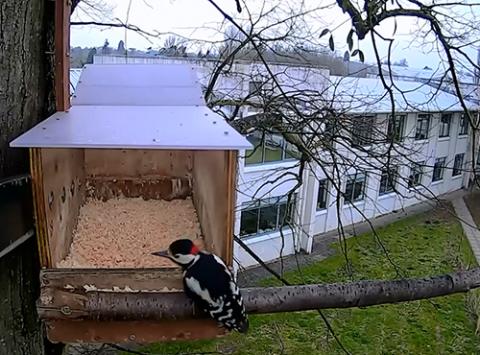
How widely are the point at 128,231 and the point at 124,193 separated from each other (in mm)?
461

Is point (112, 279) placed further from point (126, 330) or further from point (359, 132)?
point (359, 132)

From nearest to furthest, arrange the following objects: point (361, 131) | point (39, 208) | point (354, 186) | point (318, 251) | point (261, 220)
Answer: point (39, 208) < point (361, 131) < point (354, 186) < point (261, 220) < point (318, 251)

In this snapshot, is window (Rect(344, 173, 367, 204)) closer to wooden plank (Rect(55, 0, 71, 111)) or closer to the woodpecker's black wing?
the woodpecker's black wing

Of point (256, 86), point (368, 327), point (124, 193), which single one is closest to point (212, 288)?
point (124, 193)

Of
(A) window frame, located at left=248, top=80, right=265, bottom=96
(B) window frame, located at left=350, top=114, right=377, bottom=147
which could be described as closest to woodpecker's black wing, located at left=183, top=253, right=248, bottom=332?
(B) window frame, located at left=350, top=114, right=377, bottom=147

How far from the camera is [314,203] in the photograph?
1011 centimetres

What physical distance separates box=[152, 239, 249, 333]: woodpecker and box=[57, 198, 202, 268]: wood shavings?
0.57 feet

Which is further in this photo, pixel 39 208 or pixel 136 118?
pixel 136 118

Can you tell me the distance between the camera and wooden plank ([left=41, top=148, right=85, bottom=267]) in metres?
1.27

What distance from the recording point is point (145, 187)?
2.29 m

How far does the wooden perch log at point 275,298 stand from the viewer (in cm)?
113

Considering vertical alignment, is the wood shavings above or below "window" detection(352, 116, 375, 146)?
Result: below

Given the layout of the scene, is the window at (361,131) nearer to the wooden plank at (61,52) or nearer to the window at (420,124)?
the window at (420,124)

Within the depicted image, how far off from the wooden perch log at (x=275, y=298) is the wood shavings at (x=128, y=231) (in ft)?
0.77
